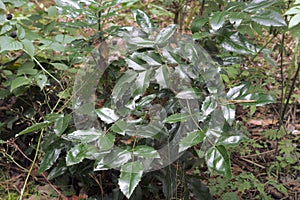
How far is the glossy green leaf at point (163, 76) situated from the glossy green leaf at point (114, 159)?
0.21m

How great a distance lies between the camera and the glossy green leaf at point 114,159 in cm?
97

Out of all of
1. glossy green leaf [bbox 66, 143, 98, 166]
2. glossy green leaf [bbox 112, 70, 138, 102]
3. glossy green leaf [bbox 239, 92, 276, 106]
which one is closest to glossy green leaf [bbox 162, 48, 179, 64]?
glossy green leaf [bbox 112, 70, 138, 102]

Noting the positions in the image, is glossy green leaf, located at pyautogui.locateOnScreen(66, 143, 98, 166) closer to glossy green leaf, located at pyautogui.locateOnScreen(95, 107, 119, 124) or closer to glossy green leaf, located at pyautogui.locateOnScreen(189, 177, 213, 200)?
glossy green leaf, located at pyautogui.locateOnScreen(95, 107, 119, 124)

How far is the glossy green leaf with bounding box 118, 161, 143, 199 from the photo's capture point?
2.93ft

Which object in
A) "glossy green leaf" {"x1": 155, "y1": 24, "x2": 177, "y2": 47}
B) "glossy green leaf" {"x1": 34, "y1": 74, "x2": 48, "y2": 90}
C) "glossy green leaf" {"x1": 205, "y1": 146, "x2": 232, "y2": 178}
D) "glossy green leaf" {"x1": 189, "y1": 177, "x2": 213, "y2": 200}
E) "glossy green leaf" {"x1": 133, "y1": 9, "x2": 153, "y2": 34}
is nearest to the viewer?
"glossy green leaf" {"x1": 205, "y1": 146, "x2": 232, "y2": 178}

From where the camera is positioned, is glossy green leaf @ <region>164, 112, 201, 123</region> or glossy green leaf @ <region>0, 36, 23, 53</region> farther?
glossy green leaf @ <region>0, 36, 23, 53</region>

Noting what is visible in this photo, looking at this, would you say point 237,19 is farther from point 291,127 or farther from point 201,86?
point 291,127

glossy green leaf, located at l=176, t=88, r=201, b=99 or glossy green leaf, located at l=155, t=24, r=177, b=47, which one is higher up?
glossy green leaf, located at l=155, t=24, r=177, b=47

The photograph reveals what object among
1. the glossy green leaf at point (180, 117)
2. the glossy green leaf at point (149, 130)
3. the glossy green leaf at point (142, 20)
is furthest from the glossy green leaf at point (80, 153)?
the glossy green leaf at point (142, 20)

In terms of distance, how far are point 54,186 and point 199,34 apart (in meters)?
0.88

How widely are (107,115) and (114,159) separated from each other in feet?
0.44

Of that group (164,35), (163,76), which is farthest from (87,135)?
(164,35)

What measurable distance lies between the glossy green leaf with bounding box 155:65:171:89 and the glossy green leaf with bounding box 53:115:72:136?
0.33 metres

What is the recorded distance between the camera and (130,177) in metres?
0.91
